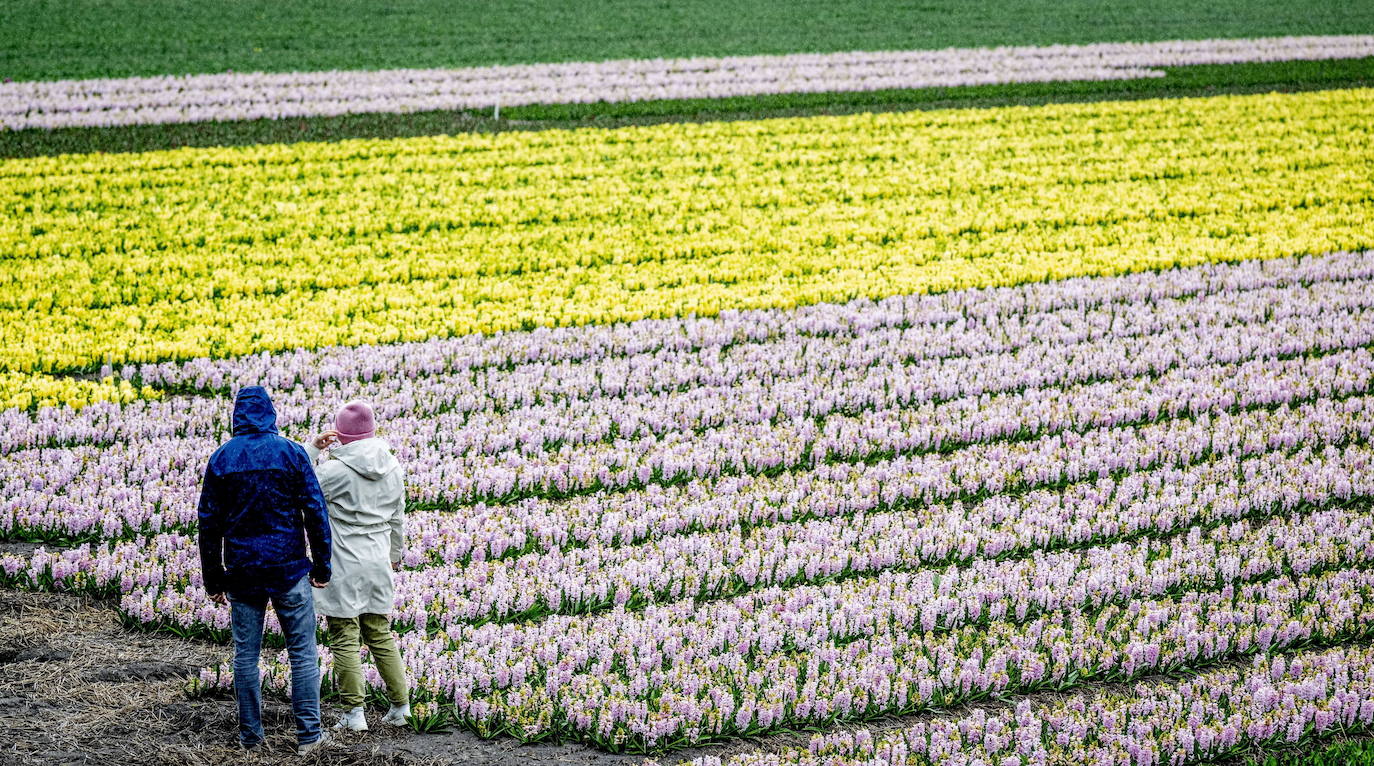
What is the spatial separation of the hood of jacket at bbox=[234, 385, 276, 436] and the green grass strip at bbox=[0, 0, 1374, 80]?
94.6ft

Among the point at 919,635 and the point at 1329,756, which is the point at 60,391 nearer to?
the point at 919,635

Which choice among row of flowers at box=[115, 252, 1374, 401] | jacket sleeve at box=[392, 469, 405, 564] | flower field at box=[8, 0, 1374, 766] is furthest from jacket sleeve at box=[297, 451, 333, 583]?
row of flowers at box=[115, 252, 1374, 401]

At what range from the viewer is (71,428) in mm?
11656

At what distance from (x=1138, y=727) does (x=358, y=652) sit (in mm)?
4385

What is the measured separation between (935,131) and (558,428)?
1789 centimetres

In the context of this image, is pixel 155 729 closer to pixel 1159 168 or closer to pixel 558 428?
pixel 558 428

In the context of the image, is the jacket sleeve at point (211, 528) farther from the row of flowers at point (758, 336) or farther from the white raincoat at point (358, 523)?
the row of flowers at point (758, 336)

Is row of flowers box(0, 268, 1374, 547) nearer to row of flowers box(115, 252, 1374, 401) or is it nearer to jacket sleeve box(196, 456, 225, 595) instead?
row of flowers box(115, 252, 1374, 401)

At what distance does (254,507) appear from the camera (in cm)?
659

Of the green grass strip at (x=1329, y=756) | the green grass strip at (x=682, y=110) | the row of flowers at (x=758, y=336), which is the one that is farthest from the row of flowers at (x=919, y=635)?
the green grass strip at (x=682, y=110)

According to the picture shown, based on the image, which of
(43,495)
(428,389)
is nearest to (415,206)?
(428,389)

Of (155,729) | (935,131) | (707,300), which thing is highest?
(935,131)

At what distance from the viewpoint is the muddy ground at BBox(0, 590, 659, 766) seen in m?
7.02

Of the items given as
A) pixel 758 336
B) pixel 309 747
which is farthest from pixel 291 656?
pixel 758 336
